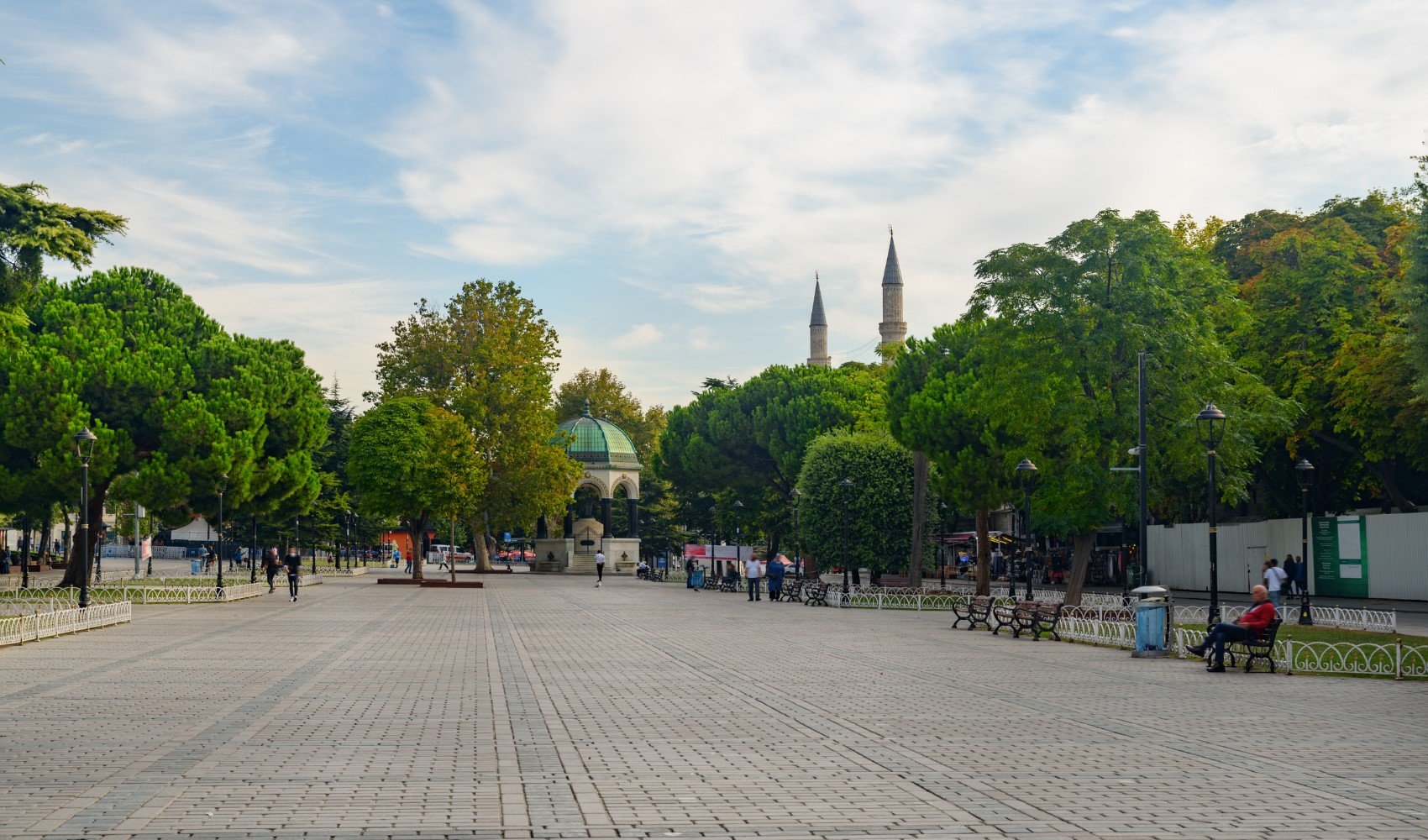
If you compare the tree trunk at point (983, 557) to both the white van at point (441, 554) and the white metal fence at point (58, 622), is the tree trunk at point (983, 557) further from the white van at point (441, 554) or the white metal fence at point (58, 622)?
the white van at point (441, 554)

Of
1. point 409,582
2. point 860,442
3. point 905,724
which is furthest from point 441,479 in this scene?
point 905,724

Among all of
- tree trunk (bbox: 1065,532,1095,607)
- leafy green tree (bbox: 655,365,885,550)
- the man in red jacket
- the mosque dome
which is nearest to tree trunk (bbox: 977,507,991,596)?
tree trunk (bbox: 1065,532,1095,607)

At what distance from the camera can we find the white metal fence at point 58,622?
21.0 meters

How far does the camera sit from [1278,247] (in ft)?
132

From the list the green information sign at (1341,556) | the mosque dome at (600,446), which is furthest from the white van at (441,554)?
the green information sign at (1341,556)

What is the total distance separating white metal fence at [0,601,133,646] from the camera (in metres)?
21.0

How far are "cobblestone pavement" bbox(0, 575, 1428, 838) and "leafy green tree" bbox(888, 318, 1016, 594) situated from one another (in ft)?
65.9

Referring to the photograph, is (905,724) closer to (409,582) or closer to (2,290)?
(2,290)

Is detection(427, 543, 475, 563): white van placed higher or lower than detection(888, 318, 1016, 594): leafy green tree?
lower

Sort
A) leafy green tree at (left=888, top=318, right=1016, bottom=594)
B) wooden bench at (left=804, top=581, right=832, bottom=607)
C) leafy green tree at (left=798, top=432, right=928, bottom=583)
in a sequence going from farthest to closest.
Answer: leafy green tree at (left=798, top=432, right=928, bottom=583)
leafy green tree at (left=888, top=318, right=1016, bottom=594)
wooden bench at (left=804, top=581, right=832, bottom=607)

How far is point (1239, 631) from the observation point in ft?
57.9

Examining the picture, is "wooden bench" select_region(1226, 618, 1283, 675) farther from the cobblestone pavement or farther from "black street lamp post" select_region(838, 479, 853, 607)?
"black street lamp post" select_region(838, 479, 853, 607)

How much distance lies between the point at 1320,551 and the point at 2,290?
3650 centimetres

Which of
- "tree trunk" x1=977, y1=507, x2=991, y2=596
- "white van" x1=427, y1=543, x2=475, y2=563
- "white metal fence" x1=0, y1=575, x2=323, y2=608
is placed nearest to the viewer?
"white metal fence" x1=0, y1=575, x2=323, y2=608
